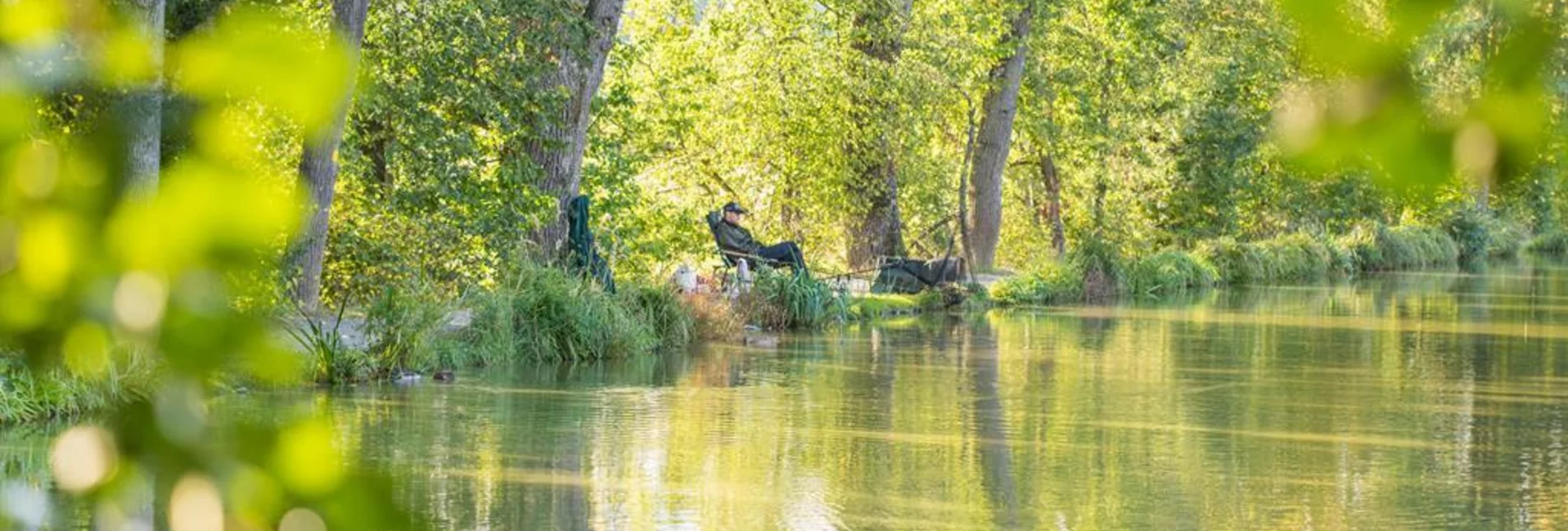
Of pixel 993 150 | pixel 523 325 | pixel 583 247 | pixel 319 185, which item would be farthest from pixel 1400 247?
pixel 319 185

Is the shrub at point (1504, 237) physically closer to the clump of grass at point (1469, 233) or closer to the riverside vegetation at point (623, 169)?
the riverside vegetation at point (623, 169)

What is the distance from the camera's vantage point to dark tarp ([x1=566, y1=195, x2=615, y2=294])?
61.1 feet

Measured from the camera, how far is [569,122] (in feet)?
64.1

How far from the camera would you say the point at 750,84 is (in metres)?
27.0

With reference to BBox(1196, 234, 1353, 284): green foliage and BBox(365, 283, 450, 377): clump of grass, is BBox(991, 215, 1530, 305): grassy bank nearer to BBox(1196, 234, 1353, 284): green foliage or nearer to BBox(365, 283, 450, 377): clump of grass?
BBox(1196, 234, 1353, 284): green foliage

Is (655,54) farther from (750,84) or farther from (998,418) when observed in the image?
(998,418)

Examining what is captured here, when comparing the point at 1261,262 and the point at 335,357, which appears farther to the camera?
the point at 1261,262

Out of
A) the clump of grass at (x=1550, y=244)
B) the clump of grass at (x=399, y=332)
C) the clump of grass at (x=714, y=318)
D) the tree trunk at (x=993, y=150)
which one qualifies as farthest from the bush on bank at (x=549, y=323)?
the clump of grass at (x=1550, y=244)

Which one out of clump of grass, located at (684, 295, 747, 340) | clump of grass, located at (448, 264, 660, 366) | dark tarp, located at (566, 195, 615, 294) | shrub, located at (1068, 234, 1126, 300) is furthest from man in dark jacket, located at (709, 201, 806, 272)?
shrub, located at (1068, 234, 1126, 300)

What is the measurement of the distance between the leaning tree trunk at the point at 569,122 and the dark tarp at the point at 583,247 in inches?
12.1

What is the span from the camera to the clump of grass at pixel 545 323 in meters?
16.8

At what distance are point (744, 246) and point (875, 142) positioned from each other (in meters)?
4.83

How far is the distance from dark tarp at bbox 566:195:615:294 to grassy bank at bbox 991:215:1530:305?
8986 millimetres

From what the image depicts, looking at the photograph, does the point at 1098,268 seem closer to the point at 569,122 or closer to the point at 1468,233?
the point at 569,122
